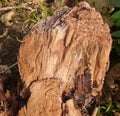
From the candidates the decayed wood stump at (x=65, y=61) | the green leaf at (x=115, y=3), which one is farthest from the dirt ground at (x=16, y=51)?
the green leaf at (x=115, y=3)

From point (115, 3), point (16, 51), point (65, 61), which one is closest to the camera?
point (65, 61)

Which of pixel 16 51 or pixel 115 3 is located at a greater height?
pixel 115 3

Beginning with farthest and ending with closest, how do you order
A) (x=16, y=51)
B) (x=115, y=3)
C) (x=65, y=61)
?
(x=16, y=51) → (x=115, y=3) → (x=65, y=61)

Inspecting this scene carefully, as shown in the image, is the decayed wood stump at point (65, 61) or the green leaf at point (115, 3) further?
the green leaf at point (115, 3)

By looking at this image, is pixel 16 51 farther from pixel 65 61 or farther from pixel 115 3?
pixel 65 61

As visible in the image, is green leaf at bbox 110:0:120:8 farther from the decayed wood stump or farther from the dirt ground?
the decayed wood stump

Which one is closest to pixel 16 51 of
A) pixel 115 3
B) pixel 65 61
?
pixel 115 3

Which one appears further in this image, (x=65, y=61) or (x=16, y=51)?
(x=16, y=51)

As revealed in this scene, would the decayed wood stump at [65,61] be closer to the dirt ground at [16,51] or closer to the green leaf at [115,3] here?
the dirt ground at [16,51]

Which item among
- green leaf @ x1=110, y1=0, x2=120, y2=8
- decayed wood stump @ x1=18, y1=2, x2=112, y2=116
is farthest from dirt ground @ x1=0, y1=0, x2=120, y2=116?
green leaf @ x1=110, y1=0, x2=120, y2=8
